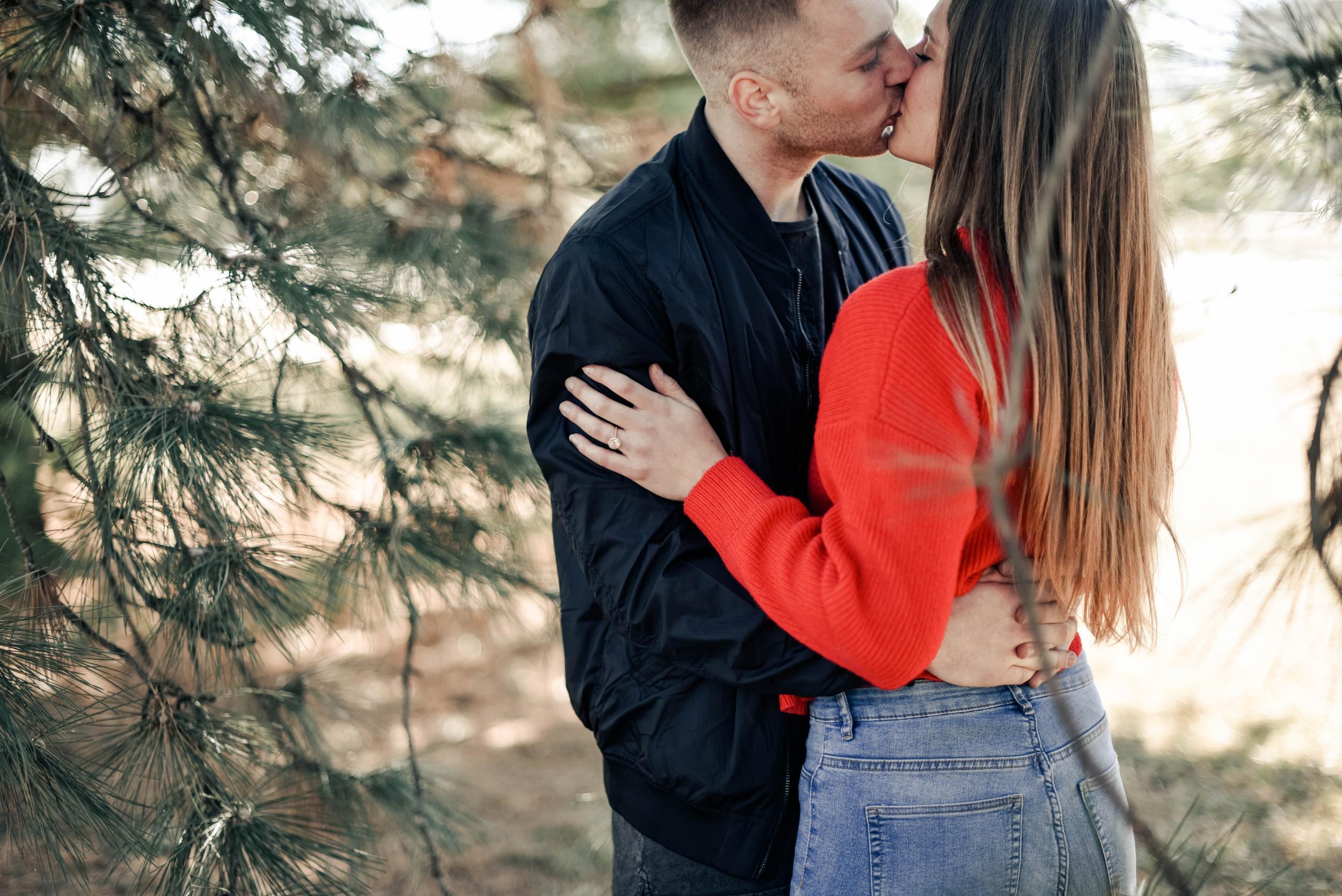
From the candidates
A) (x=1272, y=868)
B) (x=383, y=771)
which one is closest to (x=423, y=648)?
(x=383, y=771)

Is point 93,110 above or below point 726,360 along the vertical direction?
above

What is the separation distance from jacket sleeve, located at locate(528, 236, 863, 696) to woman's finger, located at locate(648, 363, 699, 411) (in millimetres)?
10

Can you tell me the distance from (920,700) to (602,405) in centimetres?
43

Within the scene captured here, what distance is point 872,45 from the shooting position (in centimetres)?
104

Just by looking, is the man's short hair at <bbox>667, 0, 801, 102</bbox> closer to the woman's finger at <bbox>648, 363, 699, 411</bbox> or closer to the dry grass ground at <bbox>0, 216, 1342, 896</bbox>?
the woman's finger at <bbox>648, 363, 699, 411</bbox>

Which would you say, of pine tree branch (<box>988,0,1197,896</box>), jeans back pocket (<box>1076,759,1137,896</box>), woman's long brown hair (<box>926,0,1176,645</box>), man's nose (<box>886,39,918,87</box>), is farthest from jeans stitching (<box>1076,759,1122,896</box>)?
man's nose (<box>886,39,918,87</box>)

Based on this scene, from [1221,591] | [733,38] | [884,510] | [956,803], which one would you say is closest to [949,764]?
[956,803]

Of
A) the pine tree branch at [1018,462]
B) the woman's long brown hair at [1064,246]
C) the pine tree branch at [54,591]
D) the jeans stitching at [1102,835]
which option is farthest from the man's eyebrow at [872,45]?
the pine tree branch at [54,591]

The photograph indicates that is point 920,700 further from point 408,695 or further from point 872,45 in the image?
point 408,695

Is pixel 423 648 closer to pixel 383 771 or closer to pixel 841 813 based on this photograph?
pixel 383 771

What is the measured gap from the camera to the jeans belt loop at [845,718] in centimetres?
92

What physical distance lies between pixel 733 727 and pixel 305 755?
76cm

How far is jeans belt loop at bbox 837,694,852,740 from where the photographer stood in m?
0.92

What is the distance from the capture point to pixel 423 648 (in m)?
3.38
